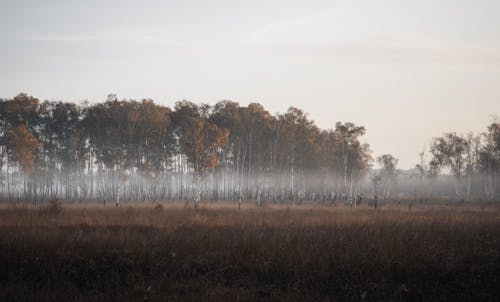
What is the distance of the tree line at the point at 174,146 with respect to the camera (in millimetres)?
43781

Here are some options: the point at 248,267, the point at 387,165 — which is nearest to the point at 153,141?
the point at 248,267

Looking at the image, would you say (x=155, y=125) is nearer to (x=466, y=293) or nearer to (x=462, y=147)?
(x=466, y=293)

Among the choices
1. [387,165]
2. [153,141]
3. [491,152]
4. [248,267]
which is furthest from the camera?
[387,165]

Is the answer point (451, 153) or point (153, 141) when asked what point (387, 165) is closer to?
point (451, 153)

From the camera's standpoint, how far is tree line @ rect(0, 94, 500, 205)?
4378cm

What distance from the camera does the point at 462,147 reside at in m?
58.1

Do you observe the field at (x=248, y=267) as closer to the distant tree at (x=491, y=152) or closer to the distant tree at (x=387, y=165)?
the distant tree at (x=491, y=152)

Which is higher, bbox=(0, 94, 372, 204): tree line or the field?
bbox=(0, 94, 372, 204): tree line

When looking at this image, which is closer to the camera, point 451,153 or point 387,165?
point 451,153

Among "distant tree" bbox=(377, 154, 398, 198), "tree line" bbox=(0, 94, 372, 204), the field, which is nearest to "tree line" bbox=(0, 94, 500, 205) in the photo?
"tree line" bbox=(0, 94, 372, 204)

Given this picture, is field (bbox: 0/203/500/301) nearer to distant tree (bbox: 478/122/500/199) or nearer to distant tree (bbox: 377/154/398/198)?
distant tree (bbox: 478/122/500/199)

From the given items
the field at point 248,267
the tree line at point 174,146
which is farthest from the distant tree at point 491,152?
the field at point 248,267

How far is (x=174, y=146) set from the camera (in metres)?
51.4

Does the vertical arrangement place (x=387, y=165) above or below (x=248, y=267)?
above
